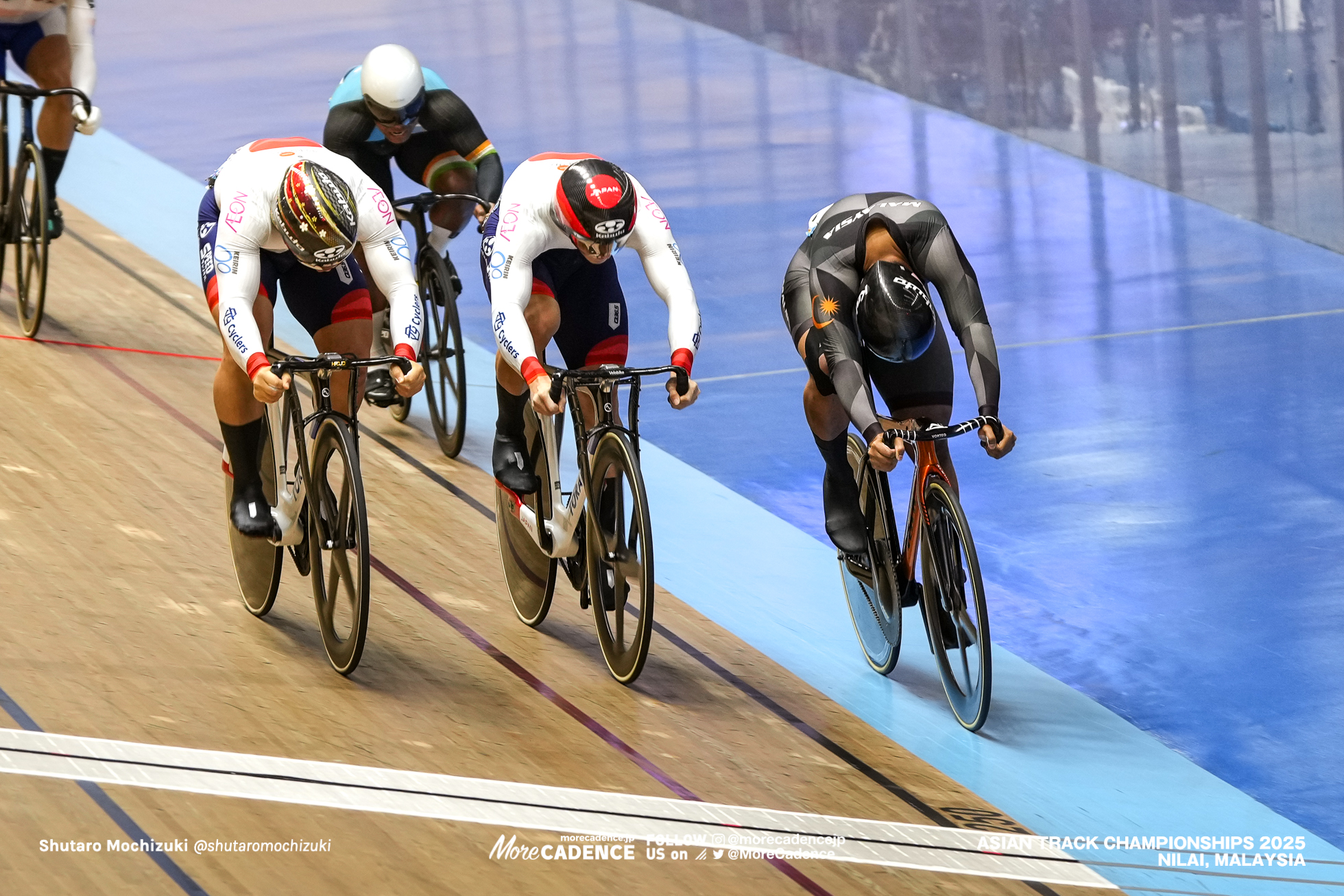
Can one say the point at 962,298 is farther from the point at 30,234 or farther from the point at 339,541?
the point at 30,234

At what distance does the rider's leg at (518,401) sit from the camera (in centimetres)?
443

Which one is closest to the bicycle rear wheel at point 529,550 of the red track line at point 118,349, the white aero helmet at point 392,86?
the white aero helmet at point 392,86

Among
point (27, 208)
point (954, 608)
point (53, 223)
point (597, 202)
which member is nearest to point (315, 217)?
point (597, 202)

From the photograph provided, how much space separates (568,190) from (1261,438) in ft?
10.2

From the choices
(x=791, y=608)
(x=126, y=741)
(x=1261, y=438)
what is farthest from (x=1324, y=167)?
(x=126, y=741)

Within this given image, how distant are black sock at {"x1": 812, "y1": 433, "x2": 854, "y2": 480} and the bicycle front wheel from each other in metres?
3.28

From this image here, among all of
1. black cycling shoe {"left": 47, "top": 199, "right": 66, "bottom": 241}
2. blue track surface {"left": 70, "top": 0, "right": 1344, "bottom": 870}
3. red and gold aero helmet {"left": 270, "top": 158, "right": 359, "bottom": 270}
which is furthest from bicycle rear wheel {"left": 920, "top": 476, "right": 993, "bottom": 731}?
black cycling shoe {"left": 47, "top": 199, "right": 66, "bottom": 241}

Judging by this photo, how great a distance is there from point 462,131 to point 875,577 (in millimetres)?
2299

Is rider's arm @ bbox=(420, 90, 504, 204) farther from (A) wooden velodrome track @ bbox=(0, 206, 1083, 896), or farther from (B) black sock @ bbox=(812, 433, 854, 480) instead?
(B) black sock @ bbox=(812, 433, 854, 480)

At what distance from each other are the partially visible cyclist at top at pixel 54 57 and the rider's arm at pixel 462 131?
4.33ft

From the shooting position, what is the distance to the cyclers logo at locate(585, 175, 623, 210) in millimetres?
4059

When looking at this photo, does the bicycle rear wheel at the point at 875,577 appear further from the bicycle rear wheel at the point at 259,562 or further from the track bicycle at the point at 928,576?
the bicycle rear wheel at the point at 259,562

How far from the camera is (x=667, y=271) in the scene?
14.0 feet

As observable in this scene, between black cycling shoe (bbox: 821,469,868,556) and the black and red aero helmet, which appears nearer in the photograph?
the black and red aero helmet
